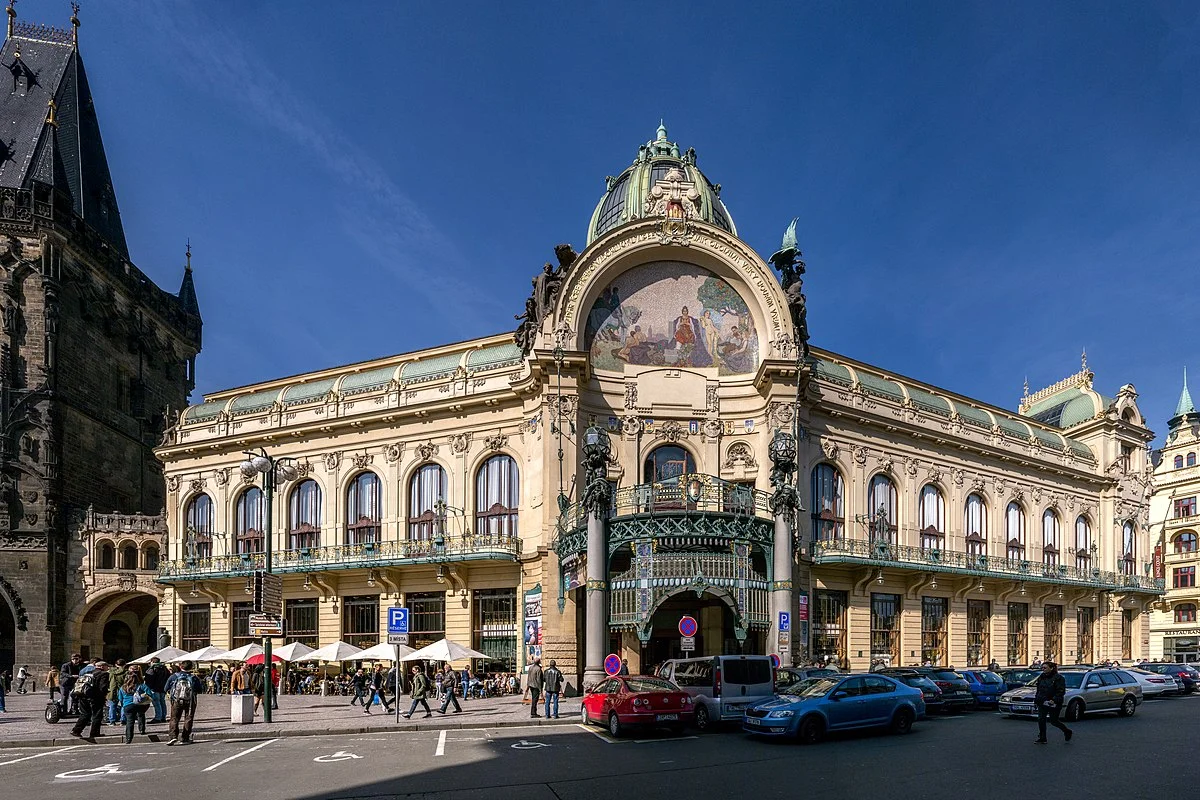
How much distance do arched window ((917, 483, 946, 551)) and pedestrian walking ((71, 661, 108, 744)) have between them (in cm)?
3375

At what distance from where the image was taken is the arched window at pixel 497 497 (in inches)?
1417

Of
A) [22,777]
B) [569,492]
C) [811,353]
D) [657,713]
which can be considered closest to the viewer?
[22,777]

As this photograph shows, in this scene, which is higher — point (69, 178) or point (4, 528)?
point (69, 178)

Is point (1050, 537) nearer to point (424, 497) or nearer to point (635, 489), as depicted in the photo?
point (635, 489)

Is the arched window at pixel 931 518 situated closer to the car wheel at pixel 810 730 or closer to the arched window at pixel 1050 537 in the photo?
the arched window at pixel 1050 537

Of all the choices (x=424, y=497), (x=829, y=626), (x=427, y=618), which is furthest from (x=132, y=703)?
(x=829, y=626)

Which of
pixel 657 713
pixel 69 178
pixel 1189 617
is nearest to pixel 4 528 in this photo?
pixel 69 178

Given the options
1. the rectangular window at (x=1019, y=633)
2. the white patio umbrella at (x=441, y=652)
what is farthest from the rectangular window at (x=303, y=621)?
the rectangular window at (x=1019, y=633)

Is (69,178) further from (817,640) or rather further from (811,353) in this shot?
(817,640)

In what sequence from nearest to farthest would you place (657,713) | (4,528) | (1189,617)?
(657,713), (4,528), (1189,617)

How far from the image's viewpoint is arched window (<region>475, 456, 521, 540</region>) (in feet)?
118

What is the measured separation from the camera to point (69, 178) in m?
51.4

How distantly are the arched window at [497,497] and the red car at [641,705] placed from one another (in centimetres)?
1573

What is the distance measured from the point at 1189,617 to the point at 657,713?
6294 cm
